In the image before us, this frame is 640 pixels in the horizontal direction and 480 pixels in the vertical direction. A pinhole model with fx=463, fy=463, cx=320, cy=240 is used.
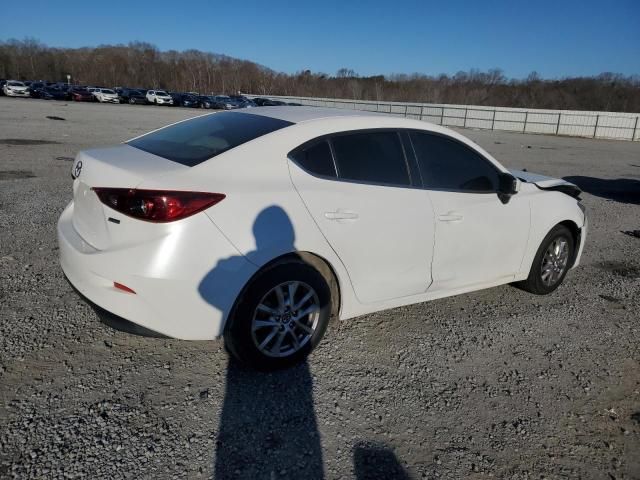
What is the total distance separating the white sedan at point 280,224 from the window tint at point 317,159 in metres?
0.01

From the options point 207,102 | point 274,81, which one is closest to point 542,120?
point 207,102

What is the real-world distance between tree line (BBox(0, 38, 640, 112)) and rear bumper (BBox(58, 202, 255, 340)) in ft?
245

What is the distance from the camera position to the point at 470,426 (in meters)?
2.78

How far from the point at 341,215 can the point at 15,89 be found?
53223 millimetres

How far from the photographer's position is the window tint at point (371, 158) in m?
3.22

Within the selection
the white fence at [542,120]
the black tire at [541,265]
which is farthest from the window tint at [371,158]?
the white fence at [542,120]

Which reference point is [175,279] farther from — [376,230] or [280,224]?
[376,230]

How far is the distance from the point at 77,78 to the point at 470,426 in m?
125

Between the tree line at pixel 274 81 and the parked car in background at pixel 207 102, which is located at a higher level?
the tree line at pixel 274 81

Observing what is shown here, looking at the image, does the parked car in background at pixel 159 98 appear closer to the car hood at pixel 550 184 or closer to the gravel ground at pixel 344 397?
the gravel ground at pixel 344 397

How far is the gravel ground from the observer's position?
242 centimetres

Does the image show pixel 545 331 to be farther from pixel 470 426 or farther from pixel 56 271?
pixel 56 271

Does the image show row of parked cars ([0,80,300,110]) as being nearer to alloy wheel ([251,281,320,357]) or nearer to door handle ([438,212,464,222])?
door handle ([438,212,464,222])

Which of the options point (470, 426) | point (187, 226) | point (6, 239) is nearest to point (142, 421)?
point (187, 226)
